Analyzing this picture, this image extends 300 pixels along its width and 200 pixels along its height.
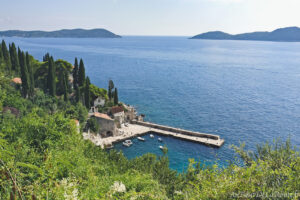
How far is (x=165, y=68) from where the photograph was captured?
117312mm

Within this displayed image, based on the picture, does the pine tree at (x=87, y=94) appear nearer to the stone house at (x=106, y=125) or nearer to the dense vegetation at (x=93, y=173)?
the stone house at (x=106, y=125)

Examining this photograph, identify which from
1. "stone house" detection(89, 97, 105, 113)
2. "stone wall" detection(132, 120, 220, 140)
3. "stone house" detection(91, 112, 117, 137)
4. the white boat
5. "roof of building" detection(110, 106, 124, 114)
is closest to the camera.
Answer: the white boat

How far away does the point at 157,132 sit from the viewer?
4878 cm

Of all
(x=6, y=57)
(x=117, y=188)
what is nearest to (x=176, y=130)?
(x=117, y=188)

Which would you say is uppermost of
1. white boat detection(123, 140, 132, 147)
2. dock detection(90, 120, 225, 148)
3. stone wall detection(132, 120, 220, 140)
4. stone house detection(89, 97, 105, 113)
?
stone house detection(89, 97, 105, 113)

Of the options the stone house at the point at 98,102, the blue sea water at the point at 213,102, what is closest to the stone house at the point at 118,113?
the stone house at the point at 98,102

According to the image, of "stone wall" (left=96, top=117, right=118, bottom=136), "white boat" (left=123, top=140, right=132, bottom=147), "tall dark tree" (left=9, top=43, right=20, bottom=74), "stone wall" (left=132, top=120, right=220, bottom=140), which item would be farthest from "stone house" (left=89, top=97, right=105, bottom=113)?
"tall dark tree" (left=9, top=43, right=20, bottom=74)

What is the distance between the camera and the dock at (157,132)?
144 feet

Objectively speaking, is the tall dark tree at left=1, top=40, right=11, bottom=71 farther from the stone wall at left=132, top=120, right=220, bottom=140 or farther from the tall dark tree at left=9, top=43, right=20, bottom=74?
the stone wall at left=132, top=120, right=220, bottom=140

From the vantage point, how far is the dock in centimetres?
4383

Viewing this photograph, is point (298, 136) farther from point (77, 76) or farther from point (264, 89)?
point (77, 76)

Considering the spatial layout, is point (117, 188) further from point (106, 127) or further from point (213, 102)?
point (213, 102)

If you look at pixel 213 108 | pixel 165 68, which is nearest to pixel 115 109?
pixel 213 108

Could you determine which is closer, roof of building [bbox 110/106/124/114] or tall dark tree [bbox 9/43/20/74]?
roof of building [bbox 110/106/124/114]
